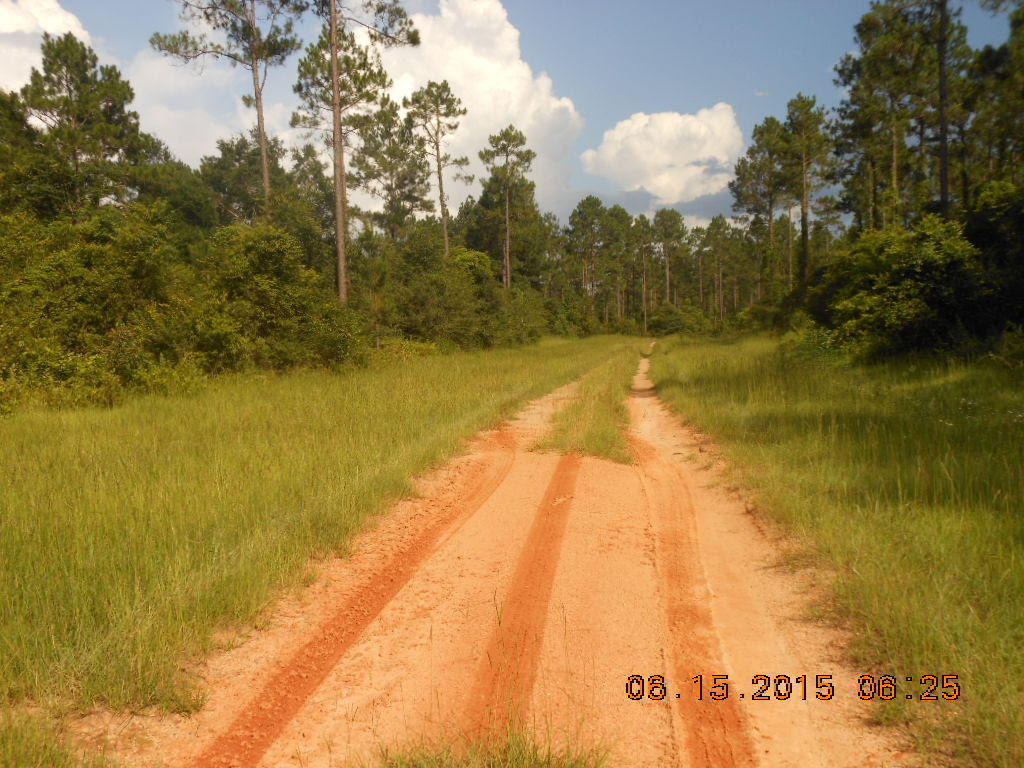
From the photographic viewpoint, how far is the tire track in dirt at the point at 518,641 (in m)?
2.85

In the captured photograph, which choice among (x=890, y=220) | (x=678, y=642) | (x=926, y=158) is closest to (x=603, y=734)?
(x=678, y=642)

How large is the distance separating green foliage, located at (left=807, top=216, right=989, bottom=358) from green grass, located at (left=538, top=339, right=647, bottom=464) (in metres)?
6.23

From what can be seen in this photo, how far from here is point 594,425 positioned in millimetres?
9914

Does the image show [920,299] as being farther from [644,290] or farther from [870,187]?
[644,290]

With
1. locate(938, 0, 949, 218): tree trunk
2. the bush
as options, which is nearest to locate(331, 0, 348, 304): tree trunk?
locate(938, 0, 949, 218): tree trunk

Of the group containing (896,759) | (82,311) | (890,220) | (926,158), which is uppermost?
(926,158)

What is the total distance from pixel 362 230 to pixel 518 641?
3493cm

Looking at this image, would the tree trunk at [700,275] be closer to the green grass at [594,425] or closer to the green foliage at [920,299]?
the green foliage at [920,299]

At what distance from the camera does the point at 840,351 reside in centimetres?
1561

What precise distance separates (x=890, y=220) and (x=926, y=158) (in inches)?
381

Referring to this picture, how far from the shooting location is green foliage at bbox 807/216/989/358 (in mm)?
13055

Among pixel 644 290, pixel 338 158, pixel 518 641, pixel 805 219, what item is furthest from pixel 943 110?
Result: pixel 644 290

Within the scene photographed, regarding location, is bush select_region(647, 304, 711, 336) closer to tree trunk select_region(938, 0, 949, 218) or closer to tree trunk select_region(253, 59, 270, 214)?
tree trunk select_region(938, 0, 949, 218)

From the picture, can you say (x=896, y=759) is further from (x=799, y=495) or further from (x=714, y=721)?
(x=799, y=495)
